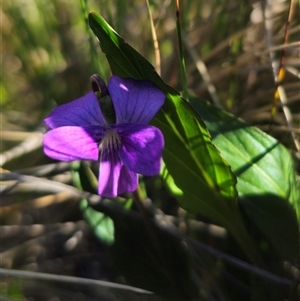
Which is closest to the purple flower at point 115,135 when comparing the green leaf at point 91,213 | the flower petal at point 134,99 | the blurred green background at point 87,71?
the flower petal at point 134,99

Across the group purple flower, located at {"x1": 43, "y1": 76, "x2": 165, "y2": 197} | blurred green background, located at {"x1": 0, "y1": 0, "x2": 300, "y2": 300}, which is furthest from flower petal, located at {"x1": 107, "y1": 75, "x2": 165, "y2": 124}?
blurred green background, located at {"x1": 0, "y1": 0, "x2": 300, "y2": 300}

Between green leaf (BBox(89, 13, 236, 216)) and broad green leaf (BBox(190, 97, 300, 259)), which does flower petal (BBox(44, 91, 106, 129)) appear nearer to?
green leaf (BBox(89, 13, 236, 216))

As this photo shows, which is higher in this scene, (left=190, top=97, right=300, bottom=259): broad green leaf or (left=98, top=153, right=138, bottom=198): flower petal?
(left=98, top=153, right=138, bottom=198): flower petal

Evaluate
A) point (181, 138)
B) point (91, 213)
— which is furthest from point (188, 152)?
point (91, 213)

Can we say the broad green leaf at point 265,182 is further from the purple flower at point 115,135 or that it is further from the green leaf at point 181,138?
the purple flower at point 115,135

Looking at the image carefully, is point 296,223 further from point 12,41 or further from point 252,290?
point 12,41

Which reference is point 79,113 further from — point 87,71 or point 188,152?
point 87,71

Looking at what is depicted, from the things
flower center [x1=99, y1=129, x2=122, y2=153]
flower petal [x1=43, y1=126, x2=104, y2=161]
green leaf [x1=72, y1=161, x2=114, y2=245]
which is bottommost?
green leaf [x1=72, y1=161, x2=114, y2=245]

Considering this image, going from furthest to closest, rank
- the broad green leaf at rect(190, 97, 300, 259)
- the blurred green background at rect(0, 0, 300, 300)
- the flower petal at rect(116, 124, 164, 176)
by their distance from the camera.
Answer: the blurred green background at rect(0, 0, 300, 300), the broad green leaf at rect(190, 97, 300, 259), the flower petal at rect(116, 124, 164, 176)
